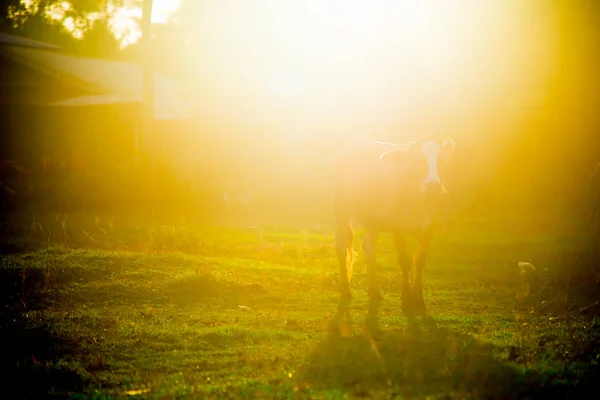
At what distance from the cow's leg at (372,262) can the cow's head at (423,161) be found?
997 mm

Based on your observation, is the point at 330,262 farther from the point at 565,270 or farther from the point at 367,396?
the point at 367,396

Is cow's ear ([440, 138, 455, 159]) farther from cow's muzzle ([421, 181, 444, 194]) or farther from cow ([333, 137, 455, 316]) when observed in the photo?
cow's muzzle ([421, 181, 444, 194])

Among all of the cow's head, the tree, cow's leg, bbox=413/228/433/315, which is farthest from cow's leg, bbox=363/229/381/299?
the tree

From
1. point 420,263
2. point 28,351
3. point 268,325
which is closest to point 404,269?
point 420,263

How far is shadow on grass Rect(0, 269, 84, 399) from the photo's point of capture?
5.95m

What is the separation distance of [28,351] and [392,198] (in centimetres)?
472

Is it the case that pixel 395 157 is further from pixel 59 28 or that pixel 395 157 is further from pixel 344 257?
pixel 59 28

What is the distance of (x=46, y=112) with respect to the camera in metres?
29.4

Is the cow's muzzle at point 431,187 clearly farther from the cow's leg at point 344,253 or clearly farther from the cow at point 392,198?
the cow's leg at point 344,253

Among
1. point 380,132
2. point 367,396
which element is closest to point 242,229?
point 380,132

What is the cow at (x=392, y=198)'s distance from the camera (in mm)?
8945

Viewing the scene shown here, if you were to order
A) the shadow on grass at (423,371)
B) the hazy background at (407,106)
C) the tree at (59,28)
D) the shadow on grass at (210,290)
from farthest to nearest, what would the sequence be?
the tree at (59,28)
the hazy background at (407,106)
the shadow on grass at (210,290)
the shadow on grass at (423,371)

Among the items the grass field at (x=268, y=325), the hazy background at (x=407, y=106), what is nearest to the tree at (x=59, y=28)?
the hazy background at (x=407, y=106)

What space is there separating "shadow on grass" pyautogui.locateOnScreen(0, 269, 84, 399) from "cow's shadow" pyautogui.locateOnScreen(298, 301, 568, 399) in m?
1.99
